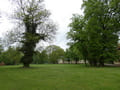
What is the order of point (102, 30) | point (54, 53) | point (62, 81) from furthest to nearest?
point (54, 53) → point (102, 30) → point (62, 81)

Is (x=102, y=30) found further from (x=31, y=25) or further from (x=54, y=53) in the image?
(x=54, y=53)

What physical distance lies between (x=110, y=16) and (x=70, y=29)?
10.3 m

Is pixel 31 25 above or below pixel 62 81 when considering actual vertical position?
above

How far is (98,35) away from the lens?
2308cm

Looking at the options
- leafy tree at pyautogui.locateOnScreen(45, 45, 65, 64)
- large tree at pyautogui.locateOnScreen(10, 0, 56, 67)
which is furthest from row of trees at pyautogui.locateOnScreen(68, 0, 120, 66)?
leafy tree at pyautogui.locateOnScreen(45, 45, 65, 64)

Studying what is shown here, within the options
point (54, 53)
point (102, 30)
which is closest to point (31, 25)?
point (102, 30)

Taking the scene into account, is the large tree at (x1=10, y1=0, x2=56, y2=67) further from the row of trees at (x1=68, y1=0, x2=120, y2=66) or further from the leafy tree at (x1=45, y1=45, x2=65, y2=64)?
the leafy tree at (x1=45, y1=45, x2=65, y2=64)

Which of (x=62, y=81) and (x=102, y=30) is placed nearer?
(x=62, y=81)

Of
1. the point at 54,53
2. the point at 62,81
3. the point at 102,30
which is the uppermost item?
the point at 102,30

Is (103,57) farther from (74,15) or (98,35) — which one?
(74,15)

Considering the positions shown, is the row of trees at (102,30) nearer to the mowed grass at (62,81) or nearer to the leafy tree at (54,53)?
the mowed grass at (62,81)

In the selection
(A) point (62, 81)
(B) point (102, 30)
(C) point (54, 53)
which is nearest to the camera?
(A) point (62, 81)

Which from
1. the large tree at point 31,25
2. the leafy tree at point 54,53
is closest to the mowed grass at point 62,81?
the large tree at point 31,25

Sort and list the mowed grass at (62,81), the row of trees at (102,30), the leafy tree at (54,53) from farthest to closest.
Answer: the leafy tree at (54,53) < the row of trees at (102,30) < the mowed grass at (62,81)
